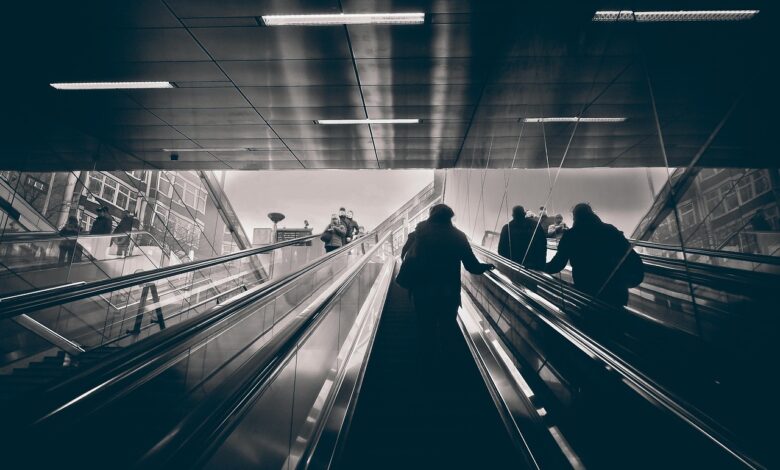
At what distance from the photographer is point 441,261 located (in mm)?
2955

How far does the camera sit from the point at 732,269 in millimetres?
1746

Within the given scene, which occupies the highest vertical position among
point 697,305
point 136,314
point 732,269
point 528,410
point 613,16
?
point 613,16

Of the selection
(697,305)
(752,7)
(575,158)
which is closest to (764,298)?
(697,305)

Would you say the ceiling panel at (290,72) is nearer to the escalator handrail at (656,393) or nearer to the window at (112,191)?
the escalator handrail at (656,393)

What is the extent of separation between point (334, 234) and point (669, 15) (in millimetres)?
6642

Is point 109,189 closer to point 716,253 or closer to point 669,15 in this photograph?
point 716,253

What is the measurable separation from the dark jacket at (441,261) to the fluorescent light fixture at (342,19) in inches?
91.3

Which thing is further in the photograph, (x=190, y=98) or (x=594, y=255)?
(x=190, y=98)

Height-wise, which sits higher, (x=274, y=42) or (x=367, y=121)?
(x=274, y=42)

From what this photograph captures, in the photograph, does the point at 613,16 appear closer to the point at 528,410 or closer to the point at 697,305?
the point at 697,305

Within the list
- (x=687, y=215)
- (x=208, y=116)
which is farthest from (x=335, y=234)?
(x=687, y=215)

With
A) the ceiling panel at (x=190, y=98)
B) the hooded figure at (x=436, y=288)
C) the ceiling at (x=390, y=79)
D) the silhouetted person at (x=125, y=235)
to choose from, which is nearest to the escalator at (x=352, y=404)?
the hooded figure at (x=436, y=288)

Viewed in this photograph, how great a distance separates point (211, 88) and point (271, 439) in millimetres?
5088

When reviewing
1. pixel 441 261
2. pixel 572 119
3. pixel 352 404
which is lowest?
pixel 352 404
